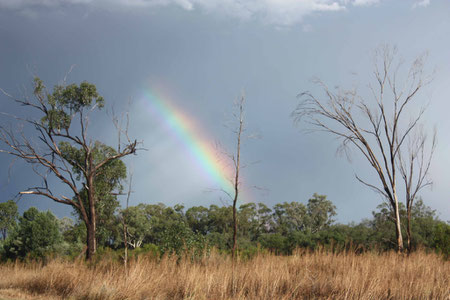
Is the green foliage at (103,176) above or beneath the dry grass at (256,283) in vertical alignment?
above

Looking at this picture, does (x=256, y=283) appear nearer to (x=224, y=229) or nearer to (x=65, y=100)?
(x=65, y=100)

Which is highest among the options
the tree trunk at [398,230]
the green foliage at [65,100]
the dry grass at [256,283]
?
the green foliage at [65,100]

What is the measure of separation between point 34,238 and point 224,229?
20.8 m

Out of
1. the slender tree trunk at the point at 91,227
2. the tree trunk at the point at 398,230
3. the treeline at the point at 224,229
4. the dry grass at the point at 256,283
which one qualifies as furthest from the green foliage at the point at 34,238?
the tree trunk at the point at 398,230

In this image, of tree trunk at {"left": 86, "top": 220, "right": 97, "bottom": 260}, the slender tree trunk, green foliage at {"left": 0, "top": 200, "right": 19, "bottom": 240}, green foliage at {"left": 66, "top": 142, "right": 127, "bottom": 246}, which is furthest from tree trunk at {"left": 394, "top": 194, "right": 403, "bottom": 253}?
green foliage at {"left": 0, "top": 200, "right": 19, "bottom": 240}

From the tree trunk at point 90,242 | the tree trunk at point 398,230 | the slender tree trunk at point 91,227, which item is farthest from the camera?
the slender tree trunk at point 91,227

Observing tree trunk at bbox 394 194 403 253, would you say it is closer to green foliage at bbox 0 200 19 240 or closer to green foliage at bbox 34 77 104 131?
green foliage at bbox 34 77 104 131

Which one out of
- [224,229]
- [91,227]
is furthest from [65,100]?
[224,229]

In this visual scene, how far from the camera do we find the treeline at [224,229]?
20.2m

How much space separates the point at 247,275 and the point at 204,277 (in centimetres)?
79

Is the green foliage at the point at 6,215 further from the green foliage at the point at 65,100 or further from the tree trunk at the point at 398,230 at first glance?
the tree trunk at the point at 398,230

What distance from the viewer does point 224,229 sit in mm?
38344

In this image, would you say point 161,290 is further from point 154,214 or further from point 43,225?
point 154,214

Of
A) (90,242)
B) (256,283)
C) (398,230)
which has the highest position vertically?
→ (398,230)
